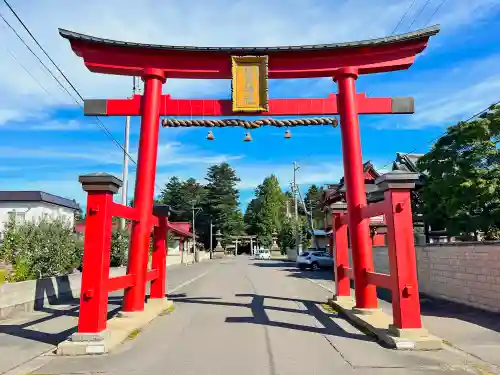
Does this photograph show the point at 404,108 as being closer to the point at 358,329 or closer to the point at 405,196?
the point at 405,196

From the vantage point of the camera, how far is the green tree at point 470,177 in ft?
48.3

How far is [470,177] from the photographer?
15156 mm

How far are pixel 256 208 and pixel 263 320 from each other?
95793 millimetres

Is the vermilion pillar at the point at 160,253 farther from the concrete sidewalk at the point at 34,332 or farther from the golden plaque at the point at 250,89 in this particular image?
the golden plaque at the point at 250,89

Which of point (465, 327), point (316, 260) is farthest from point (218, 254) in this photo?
point (465, 327)

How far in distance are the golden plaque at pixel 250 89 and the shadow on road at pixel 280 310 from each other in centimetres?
521

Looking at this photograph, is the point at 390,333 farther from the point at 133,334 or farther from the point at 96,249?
the point at 96,249

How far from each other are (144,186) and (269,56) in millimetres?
4683

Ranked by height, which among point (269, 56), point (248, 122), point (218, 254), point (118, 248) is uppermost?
point (269, 56)

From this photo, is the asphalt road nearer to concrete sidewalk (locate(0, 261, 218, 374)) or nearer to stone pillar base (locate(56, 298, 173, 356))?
stone pillar base (locate(56, 298, 173, 356))

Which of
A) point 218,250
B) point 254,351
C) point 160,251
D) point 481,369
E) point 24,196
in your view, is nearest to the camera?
point 481,369

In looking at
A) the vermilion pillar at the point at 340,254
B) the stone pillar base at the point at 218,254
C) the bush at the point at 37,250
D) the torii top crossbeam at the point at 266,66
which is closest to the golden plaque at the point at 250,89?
the torii top crossbeam at the point at 266,66

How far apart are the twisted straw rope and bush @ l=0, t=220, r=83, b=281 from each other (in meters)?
6.08

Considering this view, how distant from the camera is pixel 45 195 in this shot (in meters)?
39.5
